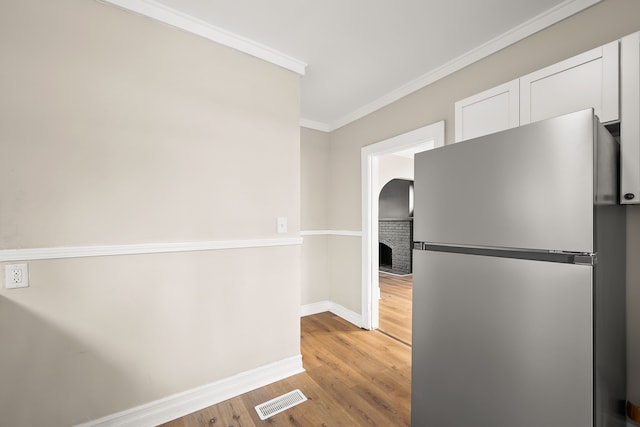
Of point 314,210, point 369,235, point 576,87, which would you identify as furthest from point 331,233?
point 576,87

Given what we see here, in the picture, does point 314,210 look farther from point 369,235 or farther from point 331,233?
point 369,235

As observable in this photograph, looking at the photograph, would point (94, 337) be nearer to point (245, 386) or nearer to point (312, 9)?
point (245, 386)

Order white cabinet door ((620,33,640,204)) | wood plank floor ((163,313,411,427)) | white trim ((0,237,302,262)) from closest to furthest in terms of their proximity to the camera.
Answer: white cabinet door ((620,33,640,204)), white trim ((0,237,302,262)), wood plank floor ((163,313,411,427))

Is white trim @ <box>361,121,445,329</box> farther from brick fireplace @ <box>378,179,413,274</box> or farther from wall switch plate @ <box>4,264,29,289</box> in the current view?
brick fireplace @ <box>378,179,413,274</box>

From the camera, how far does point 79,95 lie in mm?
1501

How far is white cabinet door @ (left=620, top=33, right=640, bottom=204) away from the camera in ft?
3.71

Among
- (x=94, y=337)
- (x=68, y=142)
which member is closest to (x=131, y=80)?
(x=68, y=142)

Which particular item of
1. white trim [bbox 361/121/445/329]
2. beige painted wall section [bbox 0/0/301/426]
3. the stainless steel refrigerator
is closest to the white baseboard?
white trim [bbox 361/121/445/329]

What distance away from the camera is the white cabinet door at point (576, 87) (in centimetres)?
124

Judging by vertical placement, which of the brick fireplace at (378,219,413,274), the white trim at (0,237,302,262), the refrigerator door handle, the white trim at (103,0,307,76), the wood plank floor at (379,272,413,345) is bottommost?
the wood plank floor at (379,272,413,345)

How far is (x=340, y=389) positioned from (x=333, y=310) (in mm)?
1623

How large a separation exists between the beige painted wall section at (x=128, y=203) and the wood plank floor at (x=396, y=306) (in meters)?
1.50

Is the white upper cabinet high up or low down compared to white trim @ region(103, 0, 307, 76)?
down

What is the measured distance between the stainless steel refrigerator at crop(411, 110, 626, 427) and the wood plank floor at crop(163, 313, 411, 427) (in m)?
0.67
